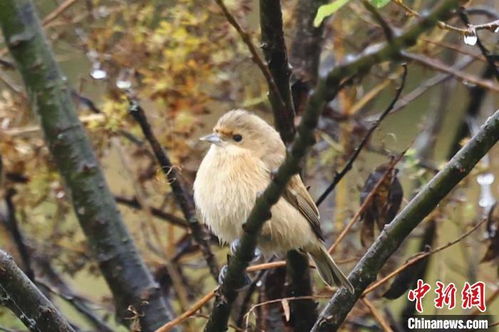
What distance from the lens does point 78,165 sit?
268 centimetres

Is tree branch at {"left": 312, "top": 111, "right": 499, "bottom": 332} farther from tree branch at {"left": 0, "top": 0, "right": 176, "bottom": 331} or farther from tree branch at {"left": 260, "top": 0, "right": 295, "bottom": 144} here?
tree branch at {"left": 0, "top": 0, "right": 176, "bottom": 331}

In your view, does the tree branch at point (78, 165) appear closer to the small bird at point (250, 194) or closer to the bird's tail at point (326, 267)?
the small bird at point (250, 194)

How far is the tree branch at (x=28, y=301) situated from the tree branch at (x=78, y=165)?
71cm

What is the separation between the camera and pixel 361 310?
111 inches

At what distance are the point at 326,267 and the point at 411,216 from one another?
2.24 ft

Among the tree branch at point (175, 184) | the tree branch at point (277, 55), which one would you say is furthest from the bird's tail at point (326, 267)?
the tree branch at point (277, 55)

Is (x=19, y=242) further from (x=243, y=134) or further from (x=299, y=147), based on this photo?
(x=299, y=147)

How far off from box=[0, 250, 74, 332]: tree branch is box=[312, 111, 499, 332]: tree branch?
591 millimetres

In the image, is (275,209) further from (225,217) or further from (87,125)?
(87,125)

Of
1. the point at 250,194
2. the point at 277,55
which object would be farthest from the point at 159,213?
the point at 277,55

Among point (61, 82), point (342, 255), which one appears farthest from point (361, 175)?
point (61, 82)

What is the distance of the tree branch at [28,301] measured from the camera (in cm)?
186

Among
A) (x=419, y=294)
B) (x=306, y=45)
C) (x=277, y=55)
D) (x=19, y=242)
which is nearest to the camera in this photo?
(x=277, y=55)

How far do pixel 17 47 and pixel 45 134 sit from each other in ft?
0.89
